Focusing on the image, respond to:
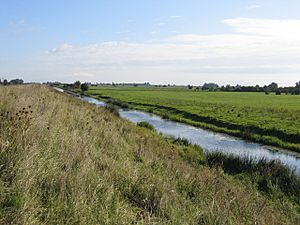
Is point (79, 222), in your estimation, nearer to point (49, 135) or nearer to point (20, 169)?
point (20, 169)

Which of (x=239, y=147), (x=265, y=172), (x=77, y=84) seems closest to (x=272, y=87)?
(x=77, y=84)

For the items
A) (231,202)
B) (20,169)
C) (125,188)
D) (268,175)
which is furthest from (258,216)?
(268,175)

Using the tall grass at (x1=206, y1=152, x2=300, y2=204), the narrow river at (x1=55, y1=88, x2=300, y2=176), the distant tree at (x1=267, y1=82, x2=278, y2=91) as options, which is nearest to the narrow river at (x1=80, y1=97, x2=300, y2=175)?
the narrow river at (x1=55, y1=88, x2=300, y2=176)

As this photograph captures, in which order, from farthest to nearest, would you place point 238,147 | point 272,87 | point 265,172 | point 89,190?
point 272,87 → point 238,147 → point 265,172 → point 89,190

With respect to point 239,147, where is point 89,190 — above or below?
above

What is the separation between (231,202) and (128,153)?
4.76 m

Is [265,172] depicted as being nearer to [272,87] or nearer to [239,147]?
[239,147]

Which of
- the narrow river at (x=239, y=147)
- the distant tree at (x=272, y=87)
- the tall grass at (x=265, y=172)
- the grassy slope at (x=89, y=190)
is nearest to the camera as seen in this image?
the grassy slope at (x=89, y=190)

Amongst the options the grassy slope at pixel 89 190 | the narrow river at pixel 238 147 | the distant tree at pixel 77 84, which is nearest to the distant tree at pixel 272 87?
→ the distant tree at pixel 77 84

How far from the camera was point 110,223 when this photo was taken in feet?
18.3

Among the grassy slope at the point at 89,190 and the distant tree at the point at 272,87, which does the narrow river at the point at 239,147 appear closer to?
the grassy slope at the point at 89,190

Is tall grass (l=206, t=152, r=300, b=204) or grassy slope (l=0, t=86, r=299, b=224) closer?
grassy slope (l=0, t=86, r=299, b=224)

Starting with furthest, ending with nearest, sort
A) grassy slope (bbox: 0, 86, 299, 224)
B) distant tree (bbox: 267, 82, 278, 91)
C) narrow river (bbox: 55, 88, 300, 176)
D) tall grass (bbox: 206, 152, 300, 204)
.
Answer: distant tree (bbox: 267, 82, 278, 91), narrow river (bbox: 55, 88, 300, 176), tall grass (bbox: 206, 152, 300, 204), grassy slope (bbox: 0, 86, 299, 224)

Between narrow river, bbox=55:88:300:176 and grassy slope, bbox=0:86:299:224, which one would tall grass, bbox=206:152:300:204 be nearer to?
grassy slope, bbox=0:86:299:224
